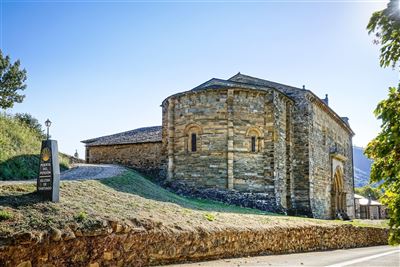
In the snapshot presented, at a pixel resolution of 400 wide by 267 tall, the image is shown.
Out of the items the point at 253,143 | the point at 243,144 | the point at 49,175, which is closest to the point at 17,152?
the point at 49,175

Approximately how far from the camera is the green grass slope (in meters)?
16.9

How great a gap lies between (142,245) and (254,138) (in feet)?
46.0

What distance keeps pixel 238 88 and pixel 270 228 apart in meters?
10.2

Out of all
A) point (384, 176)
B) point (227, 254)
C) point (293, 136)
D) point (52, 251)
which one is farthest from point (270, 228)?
point (293, 136)

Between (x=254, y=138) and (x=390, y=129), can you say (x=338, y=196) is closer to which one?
(x=254, y=138)

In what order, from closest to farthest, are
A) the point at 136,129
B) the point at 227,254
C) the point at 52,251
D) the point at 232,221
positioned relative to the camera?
the point at 52,251
the point at 227,254
the point at 232,221
the point at 136,129

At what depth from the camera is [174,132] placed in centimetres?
2402

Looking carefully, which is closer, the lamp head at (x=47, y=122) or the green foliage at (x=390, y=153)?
the green foliage at (x=390, y=153)

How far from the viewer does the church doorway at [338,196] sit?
31797 mm

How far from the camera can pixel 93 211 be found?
32.5 ft

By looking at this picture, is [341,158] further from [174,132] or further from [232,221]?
[232,221]

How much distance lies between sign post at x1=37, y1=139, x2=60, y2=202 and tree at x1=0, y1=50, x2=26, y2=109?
2287 centimetres

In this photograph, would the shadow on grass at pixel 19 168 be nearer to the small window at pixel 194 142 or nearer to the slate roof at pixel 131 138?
the small window at pixel 194 142

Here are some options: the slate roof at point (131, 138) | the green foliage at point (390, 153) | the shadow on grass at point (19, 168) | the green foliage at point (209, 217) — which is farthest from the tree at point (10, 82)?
the green foliage at point (390, 153)
